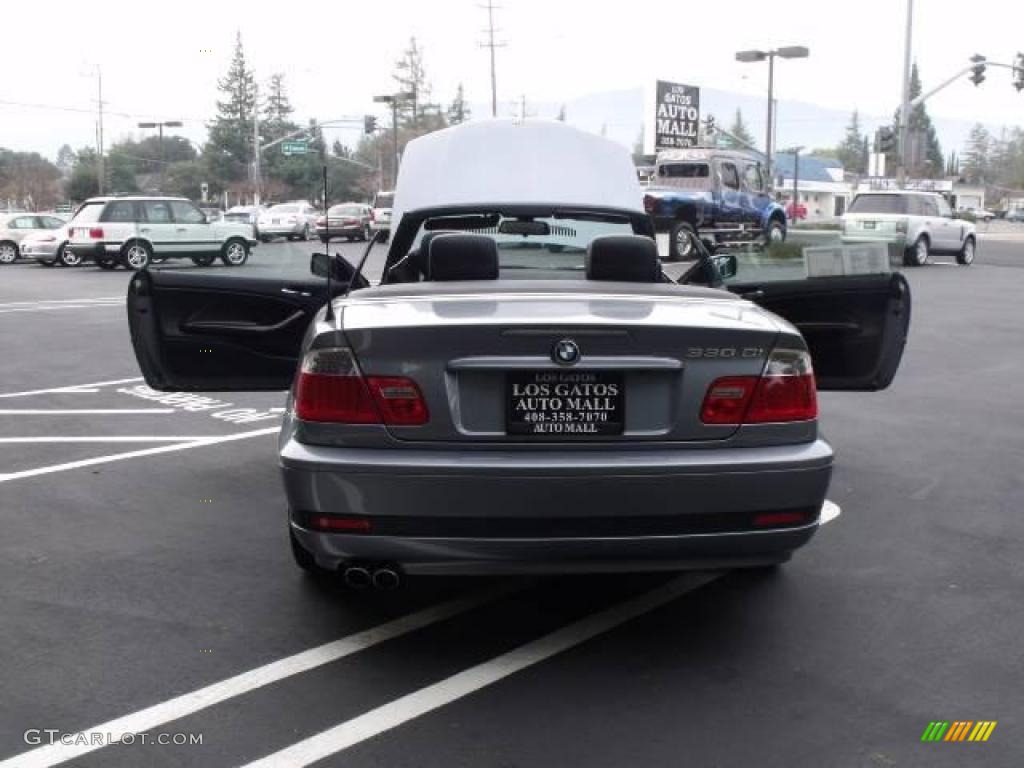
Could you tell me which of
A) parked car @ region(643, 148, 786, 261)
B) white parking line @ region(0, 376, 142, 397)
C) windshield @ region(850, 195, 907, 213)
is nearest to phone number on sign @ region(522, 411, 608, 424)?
white parking line @ region(0, 376, 142, 397)

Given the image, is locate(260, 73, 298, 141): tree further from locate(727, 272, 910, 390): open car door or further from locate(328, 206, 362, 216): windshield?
locate(727, 272, 910, 390): open car door

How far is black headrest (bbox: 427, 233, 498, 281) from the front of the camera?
4.58 m

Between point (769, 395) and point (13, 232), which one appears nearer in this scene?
point (769, 395)

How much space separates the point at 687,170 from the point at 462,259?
23.9m

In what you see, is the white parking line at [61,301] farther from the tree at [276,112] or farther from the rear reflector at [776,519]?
the tree at [276,112]

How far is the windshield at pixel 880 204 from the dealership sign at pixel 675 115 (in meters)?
29.0

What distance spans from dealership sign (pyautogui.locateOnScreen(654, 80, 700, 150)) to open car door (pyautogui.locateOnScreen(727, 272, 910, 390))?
52.4m

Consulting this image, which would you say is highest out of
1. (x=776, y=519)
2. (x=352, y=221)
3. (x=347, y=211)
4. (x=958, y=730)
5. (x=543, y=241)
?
(x=347, y=211)

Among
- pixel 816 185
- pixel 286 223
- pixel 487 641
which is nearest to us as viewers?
pixel 487 641

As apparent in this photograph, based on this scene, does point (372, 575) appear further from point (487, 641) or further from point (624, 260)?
point (624, 260)

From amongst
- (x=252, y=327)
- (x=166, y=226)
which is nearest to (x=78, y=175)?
(x=166, y=226)

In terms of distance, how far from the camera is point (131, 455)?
22.9 ft

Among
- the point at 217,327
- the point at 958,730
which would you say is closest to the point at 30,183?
the point at 217,327

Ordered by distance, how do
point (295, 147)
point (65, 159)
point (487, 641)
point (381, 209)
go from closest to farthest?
point (487, 641) < point (295, 147) < point (381, 209) < point (65, 159)
